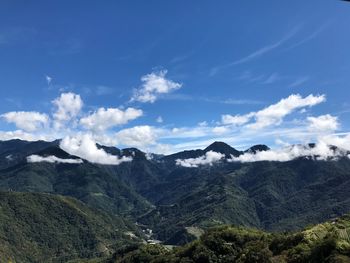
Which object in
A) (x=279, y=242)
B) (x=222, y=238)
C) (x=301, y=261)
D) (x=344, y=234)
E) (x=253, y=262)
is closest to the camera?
(x=344, y=234)

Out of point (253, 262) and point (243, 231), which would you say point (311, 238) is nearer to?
point (253, 262)

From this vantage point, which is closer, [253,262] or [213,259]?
[253,262]

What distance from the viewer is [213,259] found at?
15912cm

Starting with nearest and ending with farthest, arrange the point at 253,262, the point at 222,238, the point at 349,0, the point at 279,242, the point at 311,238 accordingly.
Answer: the point at 349,0
the point at 311,238
the point at 253,262
the point at 279,242
the point at 222,238

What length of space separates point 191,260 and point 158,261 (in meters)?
34.4

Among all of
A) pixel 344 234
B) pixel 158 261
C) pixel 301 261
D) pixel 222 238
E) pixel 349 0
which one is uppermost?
pixel 349 0

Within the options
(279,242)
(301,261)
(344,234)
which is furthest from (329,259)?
(279,242)

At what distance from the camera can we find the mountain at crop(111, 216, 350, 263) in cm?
5762

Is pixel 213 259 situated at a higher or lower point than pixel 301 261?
Result: lower

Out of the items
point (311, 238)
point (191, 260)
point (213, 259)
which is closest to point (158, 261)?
point (191, 260)

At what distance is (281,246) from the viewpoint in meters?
96.2

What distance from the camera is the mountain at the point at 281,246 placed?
2269 inches

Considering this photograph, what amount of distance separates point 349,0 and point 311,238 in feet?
232

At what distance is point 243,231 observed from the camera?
589 feet
